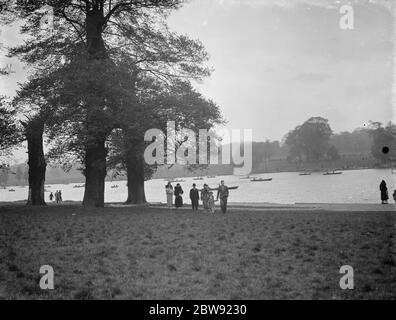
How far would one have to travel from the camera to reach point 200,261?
27.8 feet

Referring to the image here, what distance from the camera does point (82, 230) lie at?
13.3 meters

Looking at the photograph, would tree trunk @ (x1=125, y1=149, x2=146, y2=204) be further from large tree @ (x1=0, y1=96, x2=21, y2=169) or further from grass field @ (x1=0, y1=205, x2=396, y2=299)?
grass field @ (x1=0, y1=205, x2=396, y2=299)

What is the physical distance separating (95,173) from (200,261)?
16647 mm

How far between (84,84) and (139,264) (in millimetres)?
14316

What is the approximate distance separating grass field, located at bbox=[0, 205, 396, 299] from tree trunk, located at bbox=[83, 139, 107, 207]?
372 inches

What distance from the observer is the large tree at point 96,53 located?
67.3 ft

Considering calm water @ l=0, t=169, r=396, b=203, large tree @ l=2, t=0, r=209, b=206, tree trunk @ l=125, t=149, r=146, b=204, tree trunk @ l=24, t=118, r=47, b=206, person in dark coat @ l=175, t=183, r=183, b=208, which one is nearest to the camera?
large tree @ l=2, t=0, r=209, b=206

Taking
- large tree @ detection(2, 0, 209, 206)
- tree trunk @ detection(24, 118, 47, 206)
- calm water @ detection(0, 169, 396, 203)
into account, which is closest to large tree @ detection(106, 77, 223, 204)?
large tree @ detection(2, 0, 209, 206)

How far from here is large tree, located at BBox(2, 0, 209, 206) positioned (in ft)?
67.3

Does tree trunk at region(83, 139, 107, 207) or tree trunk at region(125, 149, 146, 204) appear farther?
tree trunk at region(125, 149, 146, 204)

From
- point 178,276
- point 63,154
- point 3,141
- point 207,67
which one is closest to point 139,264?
point 178,276

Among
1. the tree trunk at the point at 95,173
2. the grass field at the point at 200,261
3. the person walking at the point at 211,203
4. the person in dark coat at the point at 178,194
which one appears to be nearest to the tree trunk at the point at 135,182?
the person in dark coat at the point at 178,194

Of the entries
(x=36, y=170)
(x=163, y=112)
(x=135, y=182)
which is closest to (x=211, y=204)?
(x=163, y=112)

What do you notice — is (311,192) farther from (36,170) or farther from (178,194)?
(36,170)
